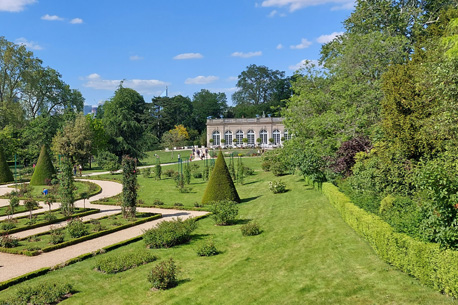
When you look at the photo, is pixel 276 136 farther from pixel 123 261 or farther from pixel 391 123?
pixel 123 261

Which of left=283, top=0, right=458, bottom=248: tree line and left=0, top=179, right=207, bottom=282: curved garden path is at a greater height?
left=283, top=0, right=458, bottom=248: tree line

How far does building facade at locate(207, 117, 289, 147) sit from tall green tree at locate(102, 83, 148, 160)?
26.6m

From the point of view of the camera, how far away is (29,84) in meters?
53.2

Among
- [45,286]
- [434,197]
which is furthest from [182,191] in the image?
[434,197]

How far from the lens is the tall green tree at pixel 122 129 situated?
151 feet

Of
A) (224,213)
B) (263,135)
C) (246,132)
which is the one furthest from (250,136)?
(224,213)

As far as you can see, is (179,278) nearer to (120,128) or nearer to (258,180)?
(258,180)

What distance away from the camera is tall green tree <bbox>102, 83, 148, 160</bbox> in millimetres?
46000

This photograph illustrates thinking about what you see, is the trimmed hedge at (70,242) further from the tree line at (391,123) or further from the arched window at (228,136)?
the arched window at (228,136)

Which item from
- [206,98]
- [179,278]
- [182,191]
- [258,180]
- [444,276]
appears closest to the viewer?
[444,276]

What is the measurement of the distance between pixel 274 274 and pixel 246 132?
63840 mm

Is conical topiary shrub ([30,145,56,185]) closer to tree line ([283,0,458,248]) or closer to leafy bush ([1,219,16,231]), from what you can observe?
leafy bush ([1,219,16,231])

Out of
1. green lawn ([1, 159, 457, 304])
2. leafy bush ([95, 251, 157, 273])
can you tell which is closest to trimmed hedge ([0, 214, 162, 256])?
green lawn ([1, 159, 457, 304])

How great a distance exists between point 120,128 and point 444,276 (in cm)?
4324
